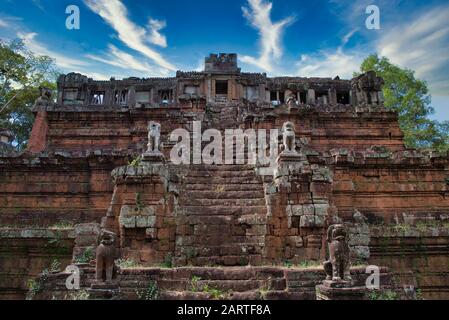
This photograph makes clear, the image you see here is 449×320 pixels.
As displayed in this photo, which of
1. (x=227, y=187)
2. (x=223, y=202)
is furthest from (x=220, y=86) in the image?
(x=223, y=202)

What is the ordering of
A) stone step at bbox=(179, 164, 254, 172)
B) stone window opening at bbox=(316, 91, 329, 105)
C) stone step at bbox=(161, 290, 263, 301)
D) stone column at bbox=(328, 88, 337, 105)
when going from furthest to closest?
stone window opening at bbox=(316, 91, 329, 105), stone column at bbox=(328, 88, 337, 105), stone step at bbox=(179, 164, 254, 172), stone step at bbox=(161, 290, 263, 301)

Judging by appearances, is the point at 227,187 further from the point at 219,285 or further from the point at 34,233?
the point at 34,233

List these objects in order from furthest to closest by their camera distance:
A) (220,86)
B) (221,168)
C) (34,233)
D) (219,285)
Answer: (220,86), (221,168), (34,233), (219,285)

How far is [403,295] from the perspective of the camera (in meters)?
6.07

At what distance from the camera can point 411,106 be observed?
2420 centimetres

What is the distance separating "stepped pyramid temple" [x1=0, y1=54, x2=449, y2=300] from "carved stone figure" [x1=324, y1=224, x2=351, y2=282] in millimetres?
376

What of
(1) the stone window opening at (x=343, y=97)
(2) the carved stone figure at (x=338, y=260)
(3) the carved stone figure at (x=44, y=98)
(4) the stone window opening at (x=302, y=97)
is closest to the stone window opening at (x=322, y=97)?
(4) the stone window opening at (x=302, y=97)

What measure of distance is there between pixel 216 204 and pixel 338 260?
359cm

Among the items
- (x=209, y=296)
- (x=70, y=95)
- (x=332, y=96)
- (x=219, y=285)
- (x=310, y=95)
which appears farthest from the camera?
(x=310, y=95)

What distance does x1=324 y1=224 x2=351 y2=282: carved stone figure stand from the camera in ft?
18.7

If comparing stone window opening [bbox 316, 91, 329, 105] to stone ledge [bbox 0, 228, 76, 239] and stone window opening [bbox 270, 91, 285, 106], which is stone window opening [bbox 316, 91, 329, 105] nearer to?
stone window opening [bbox 270, 91, 285, 106]

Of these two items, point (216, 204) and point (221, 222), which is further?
point (216, 204)

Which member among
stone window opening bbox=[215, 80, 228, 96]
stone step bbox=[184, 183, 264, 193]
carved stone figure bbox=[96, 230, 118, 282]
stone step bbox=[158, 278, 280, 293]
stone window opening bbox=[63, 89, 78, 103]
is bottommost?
stone step bbox=[158, 278, 280, 293]

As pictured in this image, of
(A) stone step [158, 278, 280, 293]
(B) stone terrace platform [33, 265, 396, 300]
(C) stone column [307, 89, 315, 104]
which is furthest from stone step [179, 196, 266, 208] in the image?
(C) stone column [307, 89, 315, 104]
